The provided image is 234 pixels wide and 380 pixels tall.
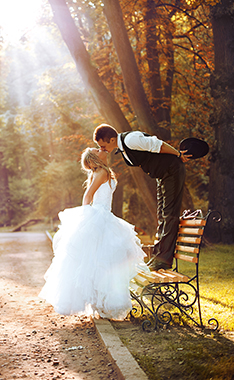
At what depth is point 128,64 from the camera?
1052cm

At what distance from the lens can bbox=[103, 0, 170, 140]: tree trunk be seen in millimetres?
10375

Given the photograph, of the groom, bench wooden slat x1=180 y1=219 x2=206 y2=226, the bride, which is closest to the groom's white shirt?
the groom

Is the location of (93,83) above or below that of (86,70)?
below

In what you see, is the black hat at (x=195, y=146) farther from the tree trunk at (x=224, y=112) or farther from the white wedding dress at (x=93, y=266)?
the tree trunk at (x=224, y=112)

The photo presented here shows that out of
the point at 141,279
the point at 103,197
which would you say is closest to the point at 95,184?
the point at 103,197

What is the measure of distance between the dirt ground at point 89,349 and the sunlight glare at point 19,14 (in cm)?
1380

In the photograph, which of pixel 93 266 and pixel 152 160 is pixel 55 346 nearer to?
pixel 93 266

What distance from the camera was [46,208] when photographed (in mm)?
31438

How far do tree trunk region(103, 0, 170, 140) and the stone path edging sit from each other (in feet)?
22.4

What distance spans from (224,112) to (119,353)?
9827mm

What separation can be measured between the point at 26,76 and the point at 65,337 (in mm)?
48517

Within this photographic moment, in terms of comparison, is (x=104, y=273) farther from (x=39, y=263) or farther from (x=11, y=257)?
(x=11, y=257)

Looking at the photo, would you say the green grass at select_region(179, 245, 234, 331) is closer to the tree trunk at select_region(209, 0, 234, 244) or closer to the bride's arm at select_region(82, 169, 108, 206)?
the tree trunk at select_region(209, 0, 234, 244)

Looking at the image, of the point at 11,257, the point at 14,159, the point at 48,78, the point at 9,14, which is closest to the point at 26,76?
the point at 14,159
